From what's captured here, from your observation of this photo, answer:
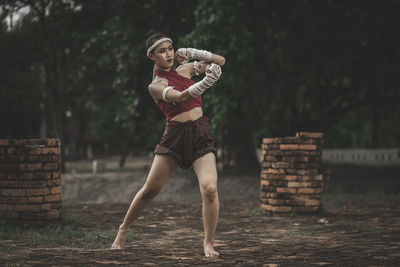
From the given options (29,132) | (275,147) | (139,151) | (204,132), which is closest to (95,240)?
(204,132)

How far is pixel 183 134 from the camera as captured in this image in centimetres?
485

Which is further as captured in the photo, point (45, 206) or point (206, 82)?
point (45, 206)

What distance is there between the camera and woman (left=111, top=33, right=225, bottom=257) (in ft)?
15.4

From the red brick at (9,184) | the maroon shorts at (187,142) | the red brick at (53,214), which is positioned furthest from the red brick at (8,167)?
the maroon shorts at (187,142)

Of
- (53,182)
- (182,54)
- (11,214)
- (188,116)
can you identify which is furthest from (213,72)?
(11,214)

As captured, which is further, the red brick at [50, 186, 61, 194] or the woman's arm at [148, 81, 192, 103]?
the red brick at [50, 186, 61, 194]

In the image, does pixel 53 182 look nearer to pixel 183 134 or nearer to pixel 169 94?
pixel 183 134

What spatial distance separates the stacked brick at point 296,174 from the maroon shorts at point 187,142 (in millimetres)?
2879

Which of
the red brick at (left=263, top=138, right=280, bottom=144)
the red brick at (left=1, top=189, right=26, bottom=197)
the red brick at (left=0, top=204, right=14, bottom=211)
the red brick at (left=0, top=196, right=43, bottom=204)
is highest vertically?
the red brick at (left=263, top=138, right=280, bottom=144)

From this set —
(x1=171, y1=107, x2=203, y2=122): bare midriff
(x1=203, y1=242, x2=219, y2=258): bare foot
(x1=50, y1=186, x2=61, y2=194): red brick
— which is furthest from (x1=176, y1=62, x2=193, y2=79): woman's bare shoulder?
(x1=50, y1=186, x2=61, y2=194): red brick

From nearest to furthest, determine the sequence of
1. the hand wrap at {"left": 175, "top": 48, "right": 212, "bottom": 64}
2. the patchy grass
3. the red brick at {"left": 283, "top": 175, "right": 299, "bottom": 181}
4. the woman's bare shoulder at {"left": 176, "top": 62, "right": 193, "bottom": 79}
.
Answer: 1. the hand wrap at {"left": 175, "top": 48, "right": 212, "bottom": 64}
2. the woman's bare shoulder at {"left": 176, "top": 62, "right": 193, "bottom": 79}
3. the patchy grass
4. the red brick at {"left": 283, "top": 175, "right": 299, "bottom": 181}

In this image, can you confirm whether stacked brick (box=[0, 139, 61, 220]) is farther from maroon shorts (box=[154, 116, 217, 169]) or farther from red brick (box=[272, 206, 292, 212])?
red brick (box=[272, 206, 292, 212])

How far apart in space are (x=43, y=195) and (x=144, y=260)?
279 cm

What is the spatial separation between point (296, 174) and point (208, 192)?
125 inches
